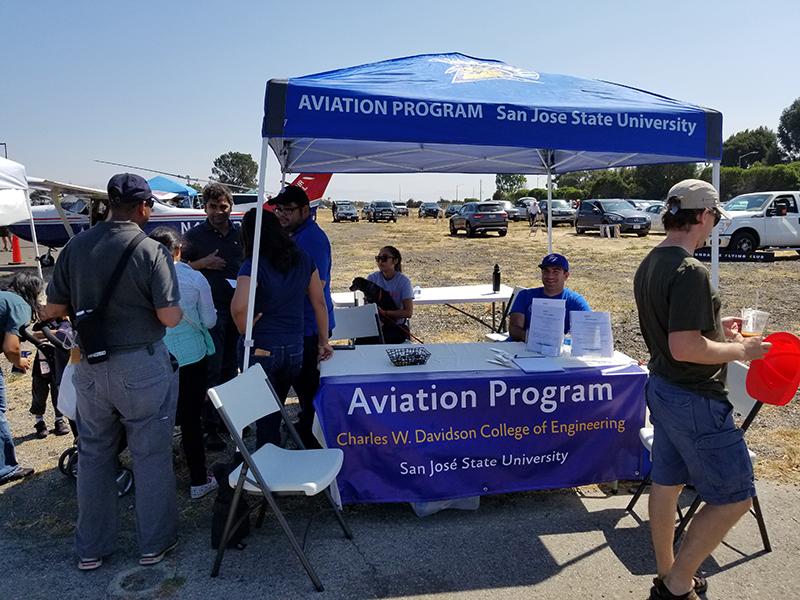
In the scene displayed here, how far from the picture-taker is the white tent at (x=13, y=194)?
253 inches

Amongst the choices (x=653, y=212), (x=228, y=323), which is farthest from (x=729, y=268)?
(x=228, y=323)

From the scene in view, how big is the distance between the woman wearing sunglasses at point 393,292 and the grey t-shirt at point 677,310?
3103 mm

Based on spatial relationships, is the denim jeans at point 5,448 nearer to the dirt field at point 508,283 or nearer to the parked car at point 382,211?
the dirt field at point 508,283

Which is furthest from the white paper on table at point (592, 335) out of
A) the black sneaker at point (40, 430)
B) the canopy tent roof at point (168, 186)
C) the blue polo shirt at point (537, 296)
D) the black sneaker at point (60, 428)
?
the canopy tent roof at point (168, 186)

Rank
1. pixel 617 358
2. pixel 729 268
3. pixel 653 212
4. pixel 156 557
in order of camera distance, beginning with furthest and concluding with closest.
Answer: pixel 653 212, pixel 729 268, pixel 617 358, pixel 156 557

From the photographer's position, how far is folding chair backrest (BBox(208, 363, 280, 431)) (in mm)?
2638

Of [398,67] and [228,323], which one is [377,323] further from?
[398,67]

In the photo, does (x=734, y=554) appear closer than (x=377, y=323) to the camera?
Yes

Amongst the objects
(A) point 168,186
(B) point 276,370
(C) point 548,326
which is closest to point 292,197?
(B) point 276,370

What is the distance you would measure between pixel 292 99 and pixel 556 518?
8.61 ft

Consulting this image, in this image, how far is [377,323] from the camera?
5.09 meters

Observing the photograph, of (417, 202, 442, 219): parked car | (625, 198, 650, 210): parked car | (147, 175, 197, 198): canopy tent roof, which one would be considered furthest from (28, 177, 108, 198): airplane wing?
(417, 202, 442, 219): parked car

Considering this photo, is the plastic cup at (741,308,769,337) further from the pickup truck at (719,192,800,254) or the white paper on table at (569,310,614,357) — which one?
the pickup truck at (719,192,800,254)

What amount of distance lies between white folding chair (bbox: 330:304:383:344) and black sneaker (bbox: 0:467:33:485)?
243 cm
